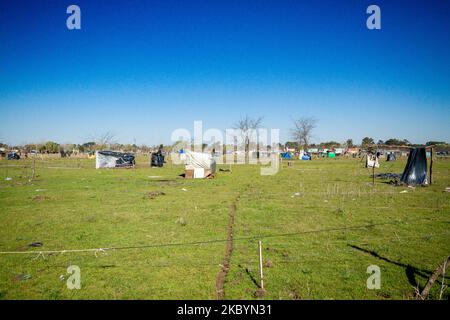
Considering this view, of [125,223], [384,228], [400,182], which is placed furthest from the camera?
[400,182]

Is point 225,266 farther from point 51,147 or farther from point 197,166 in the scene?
point 51,147

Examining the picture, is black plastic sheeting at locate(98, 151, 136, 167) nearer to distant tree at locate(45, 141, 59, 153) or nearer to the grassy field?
the grassy field

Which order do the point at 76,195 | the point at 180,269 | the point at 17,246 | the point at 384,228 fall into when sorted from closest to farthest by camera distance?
the point at 180,269 → the point at 17,246 → the point at 384,228 → the point at 76,195

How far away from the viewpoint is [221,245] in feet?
31.1

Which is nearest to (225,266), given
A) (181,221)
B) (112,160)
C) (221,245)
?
(221,245)

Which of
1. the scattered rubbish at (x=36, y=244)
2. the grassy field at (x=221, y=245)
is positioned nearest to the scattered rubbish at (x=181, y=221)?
the grassy field at (x=221, y=245)

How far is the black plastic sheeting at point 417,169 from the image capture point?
78.0ft

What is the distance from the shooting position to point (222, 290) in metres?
6.57

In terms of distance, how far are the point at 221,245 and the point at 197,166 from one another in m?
23.8

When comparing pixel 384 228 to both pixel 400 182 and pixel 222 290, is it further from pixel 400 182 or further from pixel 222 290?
pixel 400 182

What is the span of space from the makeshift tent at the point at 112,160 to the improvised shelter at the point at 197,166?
19938mm

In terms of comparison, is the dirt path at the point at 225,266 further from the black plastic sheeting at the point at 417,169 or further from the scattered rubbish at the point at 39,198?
the black plastic sheeting at the point at 417,169
